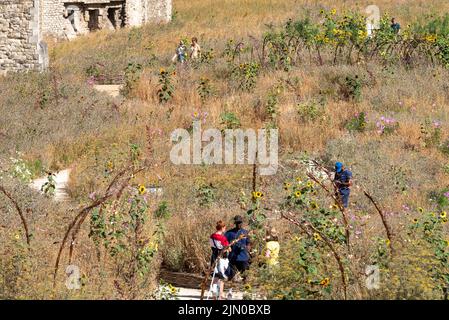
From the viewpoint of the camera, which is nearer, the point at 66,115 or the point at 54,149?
the point at 54,149

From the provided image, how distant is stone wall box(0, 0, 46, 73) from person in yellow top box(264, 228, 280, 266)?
13946 millimetres

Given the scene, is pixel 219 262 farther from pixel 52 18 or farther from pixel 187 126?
pixel 52 18

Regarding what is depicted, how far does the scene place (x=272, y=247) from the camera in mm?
9086

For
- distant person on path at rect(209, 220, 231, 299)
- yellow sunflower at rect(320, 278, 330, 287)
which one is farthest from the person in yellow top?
yellow sunflower at rect(320, 278, 330, 287)

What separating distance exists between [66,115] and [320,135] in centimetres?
481

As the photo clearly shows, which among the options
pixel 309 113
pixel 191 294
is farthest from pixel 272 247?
pixel 309 113

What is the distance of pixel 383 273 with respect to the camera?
7211 mm

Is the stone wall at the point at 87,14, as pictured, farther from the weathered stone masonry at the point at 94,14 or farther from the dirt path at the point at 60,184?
the dirt path at the point at 60,184

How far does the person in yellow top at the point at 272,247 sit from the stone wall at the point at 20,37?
1395 cm

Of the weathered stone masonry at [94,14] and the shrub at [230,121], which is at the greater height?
the weathered stone masonry at [94,14]

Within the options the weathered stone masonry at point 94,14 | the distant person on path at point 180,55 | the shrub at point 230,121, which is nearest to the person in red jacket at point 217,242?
the shrub at point 230,121

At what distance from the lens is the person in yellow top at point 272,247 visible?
8531mm
